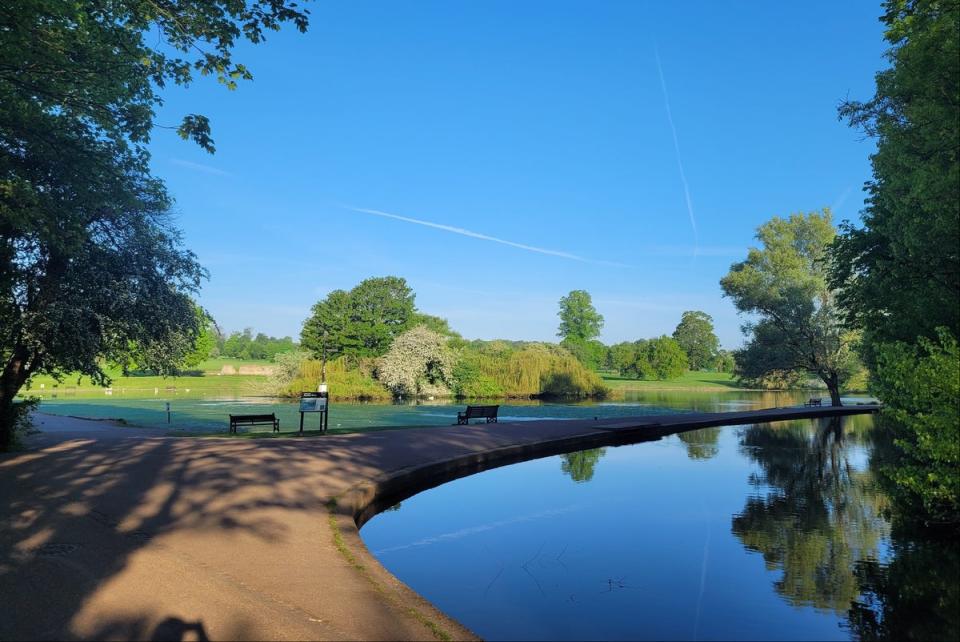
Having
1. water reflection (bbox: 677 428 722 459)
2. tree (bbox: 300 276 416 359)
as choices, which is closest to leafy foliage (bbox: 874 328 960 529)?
water reflection (bbox: 677 428 722 459)

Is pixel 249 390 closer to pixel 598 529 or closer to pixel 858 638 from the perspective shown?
pixel 598 529

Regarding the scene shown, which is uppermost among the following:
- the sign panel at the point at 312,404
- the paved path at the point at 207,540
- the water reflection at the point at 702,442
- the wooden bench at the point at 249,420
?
the sign panel at the point at 312,404

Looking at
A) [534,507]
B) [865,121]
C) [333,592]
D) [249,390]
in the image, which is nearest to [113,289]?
[534,507]

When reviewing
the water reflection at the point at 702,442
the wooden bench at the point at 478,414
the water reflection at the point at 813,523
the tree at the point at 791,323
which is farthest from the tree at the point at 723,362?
the water reflection at the point at 813,523

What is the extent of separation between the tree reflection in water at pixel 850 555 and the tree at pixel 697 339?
13503cm

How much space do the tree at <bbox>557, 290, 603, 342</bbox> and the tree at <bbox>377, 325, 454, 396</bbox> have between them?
67544 millimetres

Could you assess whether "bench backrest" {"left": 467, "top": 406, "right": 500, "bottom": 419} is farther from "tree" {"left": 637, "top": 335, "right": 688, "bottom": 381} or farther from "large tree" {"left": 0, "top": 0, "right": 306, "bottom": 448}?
"tree" {"left": 637, "top": 335, "right": 688, "bottom": 381}

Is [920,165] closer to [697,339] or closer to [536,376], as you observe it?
A: [536,376]

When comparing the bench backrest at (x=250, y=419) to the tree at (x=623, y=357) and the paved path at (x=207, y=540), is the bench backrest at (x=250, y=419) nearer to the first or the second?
the paved path at (x=207, y=540)

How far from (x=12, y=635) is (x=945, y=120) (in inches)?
481

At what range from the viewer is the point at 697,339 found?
145 metres

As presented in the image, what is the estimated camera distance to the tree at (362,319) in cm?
6931

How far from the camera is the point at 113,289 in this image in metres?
15.9

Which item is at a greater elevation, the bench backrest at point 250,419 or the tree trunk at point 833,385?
Result: the tree trunk at point 833,385
